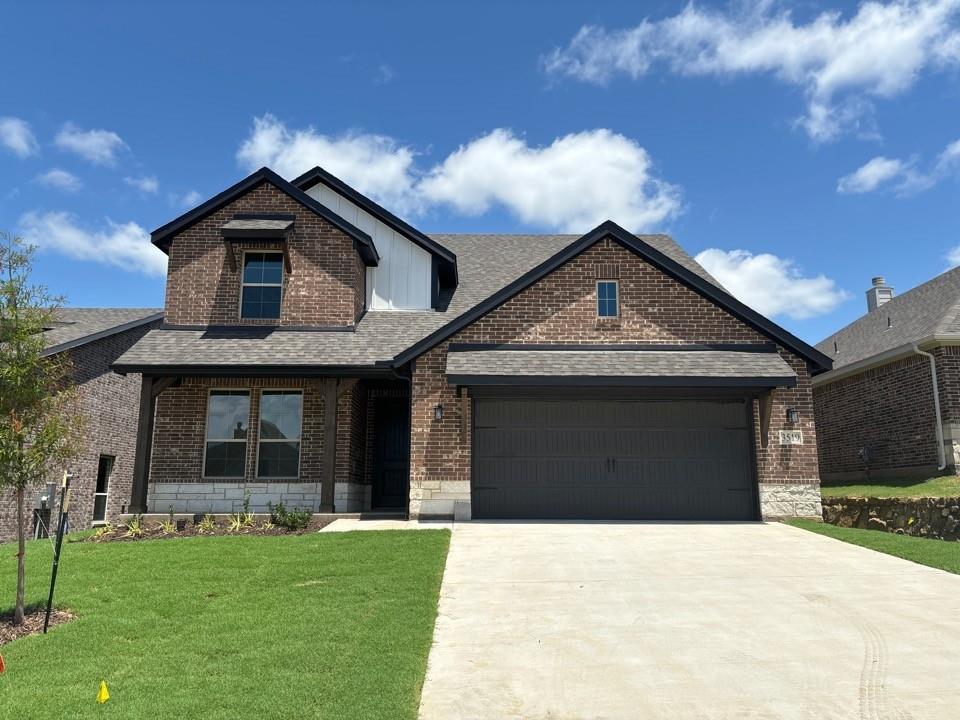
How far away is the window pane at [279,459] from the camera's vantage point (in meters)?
14.5

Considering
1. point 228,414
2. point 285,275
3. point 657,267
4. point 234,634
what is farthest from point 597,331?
point 234,634

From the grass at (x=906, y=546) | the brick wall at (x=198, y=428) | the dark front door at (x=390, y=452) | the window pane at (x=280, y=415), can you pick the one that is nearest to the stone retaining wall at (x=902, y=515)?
the grass at (x=906, y=546)

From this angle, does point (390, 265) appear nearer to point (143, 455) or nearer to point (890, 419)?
point (143, 455)

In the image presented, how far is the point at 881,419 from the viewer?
18.4 m

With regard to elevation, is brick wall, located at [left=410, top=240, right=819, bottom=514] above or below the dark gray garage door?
above

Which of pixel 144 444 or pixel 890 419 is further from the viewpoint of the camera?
pixel 890 419

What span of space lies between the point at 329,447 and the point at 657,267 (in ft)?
24.8

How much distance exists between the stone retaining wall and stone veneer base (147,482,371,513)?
1061 cm

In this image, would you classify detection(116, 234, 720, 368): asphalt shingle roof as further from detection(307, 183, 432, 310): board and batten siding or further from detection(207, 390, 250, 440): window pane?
detection(207, 390, 250, 440): window pane

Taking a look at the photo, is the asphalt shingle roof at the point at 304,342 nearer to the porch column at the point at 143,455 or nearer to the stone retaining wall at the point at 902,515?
the porch column at the point at 143,455

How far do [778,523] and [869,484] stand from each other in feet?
20.8

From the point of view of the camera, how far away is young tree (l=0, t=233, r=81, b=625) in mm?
7180

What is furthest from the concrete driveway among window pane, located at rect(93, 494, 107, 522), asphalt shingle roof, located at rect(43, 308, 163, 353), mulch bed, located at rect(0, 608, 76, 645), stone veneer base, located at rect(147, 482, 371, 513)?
window pane, located at rect(93, 494, 107, 522)

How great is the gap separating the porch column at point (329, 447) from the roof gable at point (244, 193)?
372cm
